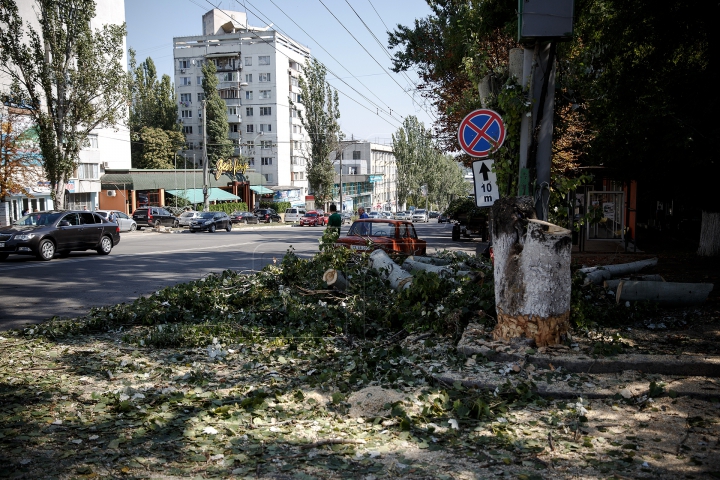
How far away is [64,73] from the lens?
29.5 m

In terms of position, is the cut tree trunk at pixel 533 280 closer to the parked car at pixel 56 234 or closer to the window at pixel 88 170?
the parked car at pixel 56 234

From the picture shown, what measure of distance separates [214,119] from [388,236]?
6073cm

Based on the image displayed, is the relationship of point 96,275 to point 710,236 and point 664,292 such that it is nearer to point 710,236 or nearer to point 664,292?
point 664,292

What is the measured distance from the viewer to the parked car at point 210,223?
39.1 m

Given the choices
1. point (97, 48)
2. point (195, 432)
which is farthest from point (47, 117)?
point (195, 432)

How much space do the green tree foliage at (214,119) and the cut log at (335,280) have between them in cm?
6365

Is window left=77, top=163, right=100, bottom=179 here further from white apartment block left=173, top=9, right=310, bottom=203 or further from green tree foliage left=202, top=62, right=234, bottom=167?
white apartment block left=173, top=9, right=310, bottom=203

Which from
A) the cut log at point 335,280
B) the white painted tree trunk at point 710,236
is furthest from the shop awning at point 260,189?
the cut log at point 335,280

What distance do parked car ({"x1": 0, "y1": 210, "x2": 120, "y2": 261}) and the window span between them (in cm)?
3366

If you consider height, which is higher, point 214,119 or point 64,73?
point 214,119

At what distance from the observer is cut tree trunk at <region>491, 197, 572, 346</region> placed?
19.5 ft

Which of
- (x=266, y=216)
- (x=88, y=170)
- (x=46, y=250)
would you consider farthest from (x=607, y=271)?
(x=266, y=216)

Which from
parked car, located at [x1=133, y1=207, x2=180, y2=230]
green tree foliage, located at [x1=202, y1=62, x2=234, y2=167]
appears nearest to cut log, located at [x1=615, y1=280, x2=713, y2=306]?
parked car, located at [x1=133, y1=207, x2=180, y2=230]

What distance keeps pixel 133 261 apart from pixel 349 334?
12413mm
